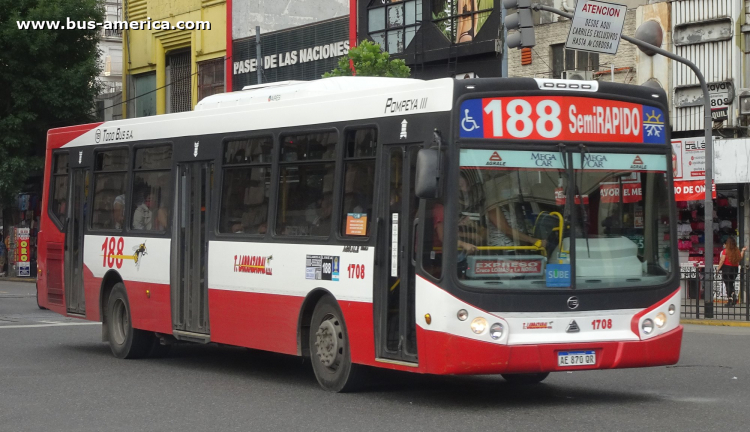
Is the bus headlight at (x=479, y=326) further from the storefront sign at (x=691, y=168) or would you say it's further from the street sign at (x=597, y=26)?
the storefront sign at (x=691, y=168)

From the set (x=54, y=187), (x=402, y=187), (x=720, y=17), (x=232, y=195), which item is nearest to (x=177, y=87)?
(x=720, y=17)

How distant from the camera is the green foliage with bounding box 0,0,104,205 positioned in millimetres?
42125

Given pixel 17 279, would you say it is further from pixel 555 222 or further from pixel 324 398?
pixel 555 222

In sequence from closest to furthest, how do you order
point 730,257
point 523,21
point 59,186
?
point 59,186 → point 523,21 → point 730,257

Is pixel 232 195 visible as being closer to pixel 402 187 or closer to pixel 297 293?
pixel 297 293

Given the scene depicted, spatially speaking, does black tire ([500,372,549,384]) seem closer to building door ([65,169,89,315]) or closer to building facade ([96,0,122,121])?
building door ([65,169,89,315])

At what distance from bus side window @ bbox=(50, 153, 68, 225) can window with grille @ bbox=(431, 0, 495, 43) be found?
17.0 m

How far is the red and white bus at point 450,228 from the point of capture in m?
10.0

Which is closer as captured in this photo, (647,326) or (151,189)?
(647,326)

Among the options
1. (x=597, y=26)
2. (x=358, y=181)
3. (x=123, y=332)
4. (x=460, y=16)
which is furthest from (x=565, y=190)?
(x=460, y=16)

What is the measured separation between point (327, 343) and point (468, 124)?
8.84 ft

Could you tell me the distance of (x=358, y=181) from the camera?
37.0 feet

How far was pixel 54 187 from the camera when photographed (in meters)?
17.2

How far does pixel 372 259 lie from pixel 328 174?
116cm
